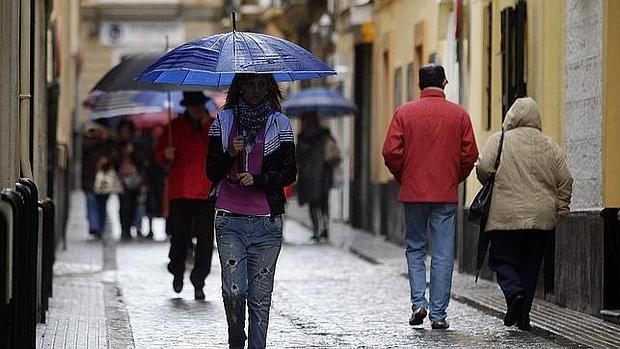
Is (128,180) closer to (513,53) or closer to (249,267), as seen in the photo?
(513,53)

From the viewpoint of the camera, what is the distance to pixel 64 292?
1709cm

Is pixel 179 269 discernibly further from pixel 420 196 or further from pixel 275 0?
pixel 275 0

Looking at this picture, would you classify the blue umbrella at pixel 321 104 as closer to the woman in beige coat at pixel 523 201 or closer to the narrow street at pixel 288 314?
the narrow street at pixel 288 314

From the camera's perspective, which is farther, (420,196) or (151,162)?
(151,162)

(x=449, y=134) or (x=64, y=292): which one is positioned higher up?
(x=449, y=134)

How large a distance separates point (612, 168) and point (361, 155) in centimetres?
1593

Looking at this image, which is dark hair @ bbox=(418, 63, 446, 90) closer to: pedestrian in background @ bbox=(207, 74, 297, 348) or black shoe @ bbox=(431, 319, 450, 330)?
black shoe @ bbox=(431, 319, 450, 330)

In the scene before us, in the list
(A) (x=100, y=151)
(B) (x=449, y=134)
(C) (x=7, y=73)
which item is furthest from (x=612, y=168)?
(A) (x=100, y=151)

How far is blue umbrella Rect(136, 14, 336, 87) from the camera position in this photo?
35.4 feet

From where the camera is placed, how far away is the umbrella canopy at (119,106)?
25.6m

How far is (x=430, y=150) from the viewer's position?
45.1 feet

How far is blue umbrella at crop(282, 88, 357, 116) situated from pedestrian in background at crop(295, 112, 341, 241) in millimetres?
534

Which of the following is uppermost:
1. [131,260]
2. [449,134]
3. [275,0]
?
[275,0]

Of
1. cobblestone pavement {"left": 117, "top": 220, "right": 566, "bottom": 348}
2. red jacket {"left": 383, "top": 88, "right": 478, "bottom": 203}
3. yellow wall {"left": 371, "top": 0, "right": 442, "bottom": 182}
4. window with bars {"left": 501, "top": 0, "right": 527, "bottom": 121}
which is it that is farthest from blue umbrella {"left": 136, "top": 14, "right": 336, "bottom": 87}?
yellow wall {"left": 371, "top": 0, "right": 442, "bottom": 182}
